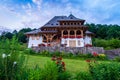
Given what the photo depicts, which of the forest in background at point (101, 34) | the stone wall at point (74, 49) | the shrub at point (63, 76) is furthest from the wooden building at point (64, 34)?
the shrub at point (63, 76)

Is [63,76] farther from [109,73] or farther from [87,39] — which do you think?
[87,39]

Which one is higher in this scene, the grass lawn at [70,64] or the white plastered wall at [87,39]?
the white plastered wall at [87,39]

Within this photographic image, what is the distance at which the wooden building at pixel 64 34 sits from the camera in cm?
3609

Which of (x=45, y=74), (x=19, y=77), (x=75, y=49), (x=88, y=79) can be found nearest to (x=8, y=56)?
(x=19, y=77)

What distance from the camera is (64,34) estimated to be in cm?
3753

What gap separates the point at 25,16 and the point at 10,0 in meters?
3.67

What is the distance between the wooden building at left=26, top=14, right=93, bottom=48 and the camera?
36.1m

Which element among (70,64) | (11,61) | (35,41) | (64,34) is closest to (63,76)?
(11,61)

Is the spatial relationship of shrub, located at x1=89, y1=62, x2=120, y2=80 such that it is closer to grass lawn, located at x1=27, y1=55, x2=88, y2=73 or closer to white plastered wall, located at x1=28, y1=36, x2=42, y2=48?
grass lawn, located at x1=27, y1=55, x2=88, y2=73

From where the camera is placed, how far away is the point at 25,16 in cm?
1448

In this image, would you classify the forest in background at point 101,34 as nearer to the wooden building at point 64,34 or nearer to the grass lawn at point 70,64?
the wooden building at point 64,34

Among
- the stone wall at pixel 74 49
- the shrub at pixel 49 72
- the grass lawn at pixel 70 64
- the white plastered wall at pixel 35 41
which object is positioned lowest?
the grass lawn at pixel 70 64

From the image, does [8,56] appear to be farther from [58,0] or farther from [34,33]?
[34,33]

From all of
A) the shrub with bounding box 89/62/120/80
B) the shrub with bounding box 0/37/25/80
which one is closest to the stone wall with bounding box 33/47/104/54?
the shrub with bounding box 89/62/120/80
